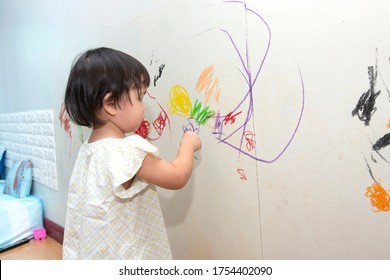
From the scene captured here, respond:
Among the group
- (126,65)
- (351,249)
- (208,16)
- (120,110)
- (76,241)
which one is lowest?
(76,241)

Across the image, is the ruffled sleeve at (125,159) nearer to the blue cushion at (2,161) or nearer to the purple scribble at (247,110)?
the purple scribble at (247,110)

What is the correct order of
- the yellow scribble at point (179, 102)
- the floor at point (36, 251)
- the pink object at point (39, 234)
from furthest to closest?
1. the pink object at point (39, 234)
2. the floor at point (36, 251)
3. the yellow scribble at point (179, 102)

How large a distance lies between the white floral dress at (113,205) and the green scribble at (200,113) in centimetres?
22

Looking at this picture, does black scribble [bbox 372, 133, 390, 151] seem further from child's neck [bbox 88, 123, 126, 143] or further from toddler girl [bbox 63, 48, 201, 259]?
child's neck [bbox 88, 123, 126, 143]

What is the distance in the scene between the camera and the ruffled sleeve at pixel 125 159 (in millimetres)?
620

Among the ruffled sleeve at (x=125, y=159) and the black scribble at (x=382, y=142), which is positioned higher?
the black scribble at (x=382, y=142)

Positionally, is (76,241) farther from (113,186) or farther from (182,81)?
(182,81)

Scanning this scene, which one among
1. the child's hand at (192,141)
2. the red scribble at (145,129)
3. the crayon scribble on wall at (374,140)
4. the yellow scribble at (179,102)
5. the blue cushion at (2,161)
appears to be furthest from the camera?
the blue cushion at (2,161)

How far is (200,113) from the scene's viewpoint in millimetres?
821

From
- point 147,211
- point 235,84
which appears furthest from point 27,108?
point 235,84

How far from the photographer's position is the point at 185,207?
923 millimetres

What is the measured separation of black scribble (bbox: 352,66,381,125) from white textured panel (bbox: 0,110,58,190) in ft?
4.60

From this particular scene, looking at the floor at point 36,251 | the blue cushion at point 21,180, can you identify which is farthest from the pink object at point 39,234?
the blue cushion at point 21,180

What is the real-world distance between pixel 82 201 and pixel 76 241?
136mm
